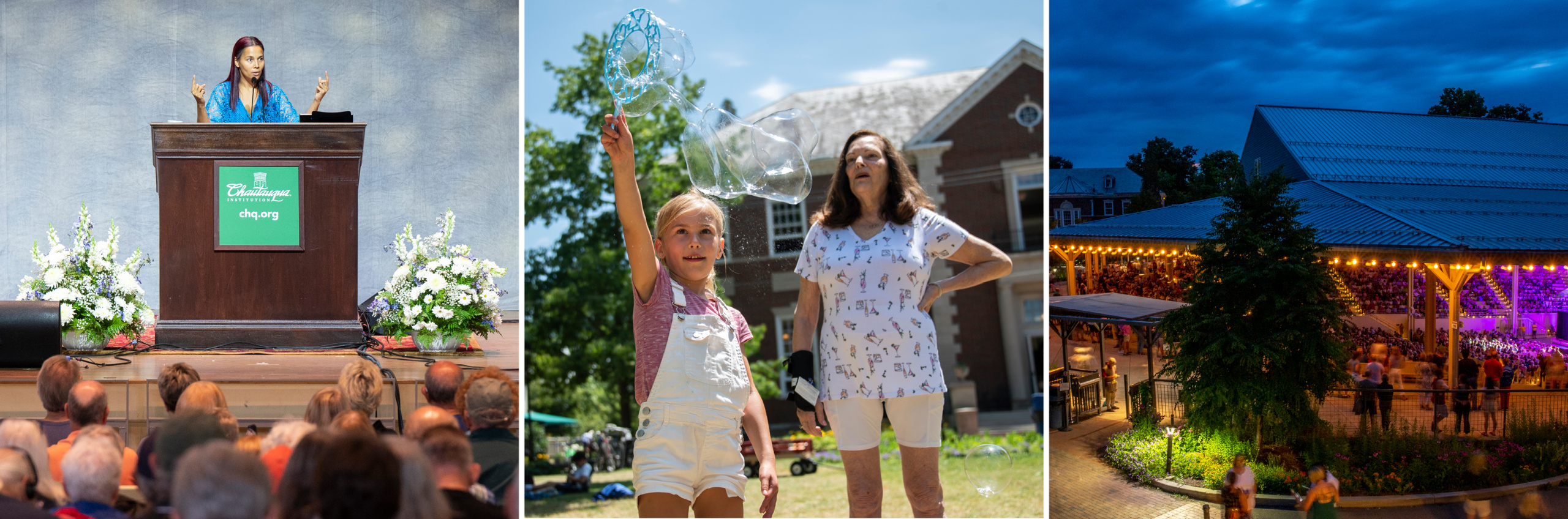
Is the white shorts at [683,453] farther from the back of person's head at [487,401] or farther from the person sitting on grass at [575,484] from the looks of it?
the person sitting on grass at [575,484]

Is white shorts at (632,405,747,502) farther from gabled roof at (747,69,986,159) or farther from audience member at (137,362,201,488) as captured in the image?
gabled roof at (747,69,986,159)

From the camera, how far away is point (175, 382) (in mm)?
→ 3582

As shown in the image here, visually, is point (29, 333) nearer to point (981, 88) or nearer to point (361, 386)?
point (361, 386)

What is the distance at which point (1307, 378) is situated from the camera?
433cm

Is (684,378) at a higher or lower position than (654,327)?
lower

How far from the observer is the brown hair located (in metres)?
3.31

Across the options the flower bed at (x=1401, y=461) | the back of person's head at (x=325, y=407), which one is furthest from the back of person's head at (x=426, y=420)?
the flower bed at (x=1401, y=461)

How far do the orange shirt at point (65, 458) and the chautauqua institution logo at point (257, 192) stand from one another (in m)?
1.52

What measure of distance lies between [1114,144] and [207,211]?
14.4 ft

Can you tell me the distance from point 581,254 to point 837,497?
156 inches

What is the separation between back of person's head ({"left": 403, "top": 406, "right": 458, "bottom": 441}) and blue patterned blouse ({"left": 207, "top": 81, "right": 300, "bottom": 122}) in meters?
2.35

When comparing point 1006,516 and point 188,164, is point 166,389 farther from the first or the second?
point 1006,516

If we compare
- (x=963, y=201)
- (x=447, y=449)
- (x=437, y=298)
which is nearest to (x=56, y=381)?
(x=437, y=298)

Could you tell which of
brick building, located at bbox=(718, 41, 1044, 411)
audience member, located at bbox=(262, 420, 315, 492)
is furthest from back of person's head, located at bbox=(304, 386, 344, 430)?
brick building, located at bbox=(718, 41, 1044, 411)
